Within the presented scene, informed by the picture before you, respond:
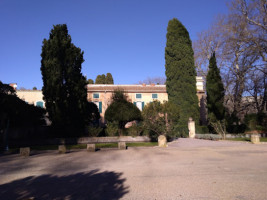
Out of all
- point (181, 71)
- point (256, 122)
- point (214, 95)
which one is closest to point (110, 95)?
point (181, 71)

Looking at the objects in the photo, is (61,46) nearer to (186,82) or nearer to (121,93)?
(121,93)

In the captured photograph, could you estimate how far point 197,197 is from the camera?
14.3 feet

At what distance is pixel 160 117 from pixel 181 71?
14.0 m

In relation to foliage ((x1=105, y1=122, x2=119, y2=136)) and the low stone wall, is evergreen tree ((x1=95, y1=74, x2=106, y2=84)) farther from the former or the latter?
the low stone wall

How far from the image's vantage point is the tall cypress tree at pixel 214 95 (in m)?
23.0

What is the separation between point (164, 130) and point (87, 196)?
1185 cm

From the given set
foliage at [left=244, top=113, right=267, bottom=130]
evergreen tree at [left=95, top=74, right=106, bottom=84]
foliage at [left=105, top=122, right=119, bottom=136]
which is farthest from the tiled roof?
evergreen tree at [left=95, top=74, right=106, bottom=84]

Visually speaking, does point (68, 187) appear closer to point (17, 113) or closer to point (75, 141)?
point (75, 141)

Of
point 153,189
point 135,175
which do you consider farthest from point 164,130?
point 153,189

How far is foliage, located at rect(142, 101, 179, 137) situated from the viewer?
1586cm

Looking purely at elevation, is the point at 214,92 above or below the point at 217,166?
above

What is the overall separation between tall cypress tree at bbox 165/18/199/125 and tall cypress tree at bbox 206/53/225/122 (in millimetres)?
3453

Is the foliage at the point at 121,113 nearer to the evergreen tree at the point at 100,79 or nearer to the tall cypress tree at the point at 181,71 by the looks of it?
the tall cypress tree at the point at 181,71

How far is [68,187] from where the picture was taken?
5.25 metres
